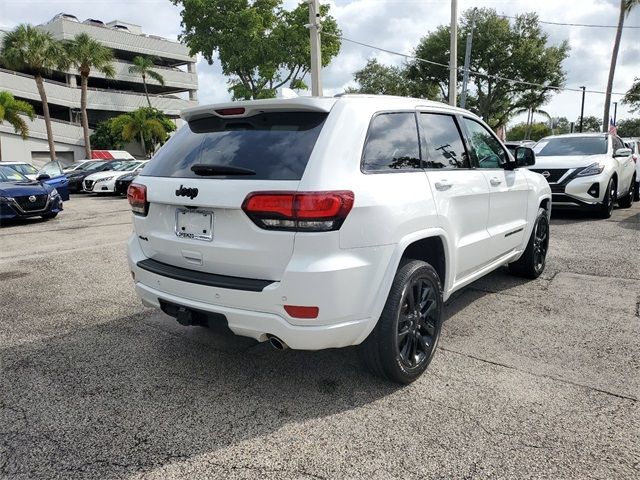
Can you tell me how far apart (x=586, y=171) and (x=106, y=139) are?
140ft

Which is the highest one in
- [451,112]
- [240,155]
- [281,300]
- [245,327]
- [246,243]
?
[451,112]

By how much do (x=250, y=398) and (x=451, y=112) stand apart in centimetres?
262

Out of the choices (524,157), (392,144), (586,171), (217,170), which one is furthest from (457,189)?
(586,171)

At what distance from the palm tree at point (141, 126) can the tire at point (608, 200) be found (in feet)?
127

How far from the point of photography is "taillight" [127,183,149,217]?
337 cm

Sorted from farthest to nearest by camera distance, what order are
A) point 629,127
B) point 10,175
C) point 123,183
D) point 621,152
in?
point 629,127 → point 123,183 → point 10,175 → point 621,152

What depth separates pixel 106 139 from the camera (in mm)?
44312

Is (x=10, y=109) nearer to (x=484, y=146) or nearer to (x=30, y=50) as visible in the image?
(x=30, y=50)

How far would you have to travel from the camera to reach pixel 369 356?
307 centimetres

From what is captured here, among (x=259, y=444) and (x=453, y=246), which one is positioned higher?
(x=453, y=246)

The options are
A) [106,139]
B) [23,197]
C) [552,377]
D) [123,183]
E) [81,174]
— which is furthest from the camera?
[106,139]

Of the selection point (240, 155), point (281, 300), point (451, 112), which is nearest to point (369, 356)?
point (281, 300)

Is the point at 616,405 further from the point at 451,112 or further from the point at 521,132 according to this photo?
the point at 521,132

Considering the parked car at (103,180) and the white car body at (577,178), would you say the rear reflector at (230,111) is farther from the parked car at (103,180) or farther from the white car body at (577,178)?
the parked car at (103,180)
